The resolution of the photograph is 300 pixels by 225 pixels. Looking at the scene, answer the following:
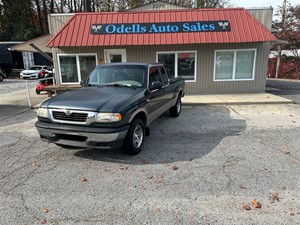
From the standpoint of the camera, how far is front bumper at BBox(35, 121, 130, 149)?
399cm

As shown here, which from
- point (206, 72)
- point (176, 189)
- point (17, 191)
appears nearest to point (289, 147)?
point (176, 189)

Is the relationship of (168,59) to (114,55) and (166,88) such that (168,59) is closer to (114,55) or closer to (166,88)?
(114,55)

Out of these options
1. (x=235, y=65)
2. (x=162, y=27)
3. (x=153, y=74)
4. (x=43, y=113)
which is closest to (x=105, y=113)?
(x=43, y=113)

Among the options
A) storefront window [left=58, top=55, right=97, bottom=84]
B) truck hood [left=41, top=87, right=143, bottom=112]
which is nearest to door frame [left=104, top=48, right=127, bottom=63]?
storefront window [left=58, top=55, right=97, bottom=84]

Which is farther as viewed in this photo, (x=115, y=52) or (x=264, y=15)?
(x=115, y=52)

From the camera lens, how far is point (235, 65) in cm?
1200

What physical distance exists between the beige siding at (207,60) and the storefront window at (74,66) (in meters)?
0.32

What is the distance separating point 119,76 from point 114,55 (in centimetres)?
730

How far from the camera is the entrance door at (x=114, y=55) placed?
39.6ft

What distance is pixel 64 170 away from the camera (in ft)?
13.6

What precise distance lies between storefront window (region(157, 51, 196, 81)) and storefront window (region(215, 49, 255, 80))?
1.28 meters

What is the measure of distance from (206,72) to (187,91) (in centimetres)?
142

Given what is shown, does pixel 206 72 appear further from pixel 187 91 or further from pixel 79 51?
pixel 79 51

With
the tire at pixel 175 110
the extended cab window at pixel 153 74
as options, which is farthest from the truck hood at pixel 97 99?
the tire at pixel 175 110
